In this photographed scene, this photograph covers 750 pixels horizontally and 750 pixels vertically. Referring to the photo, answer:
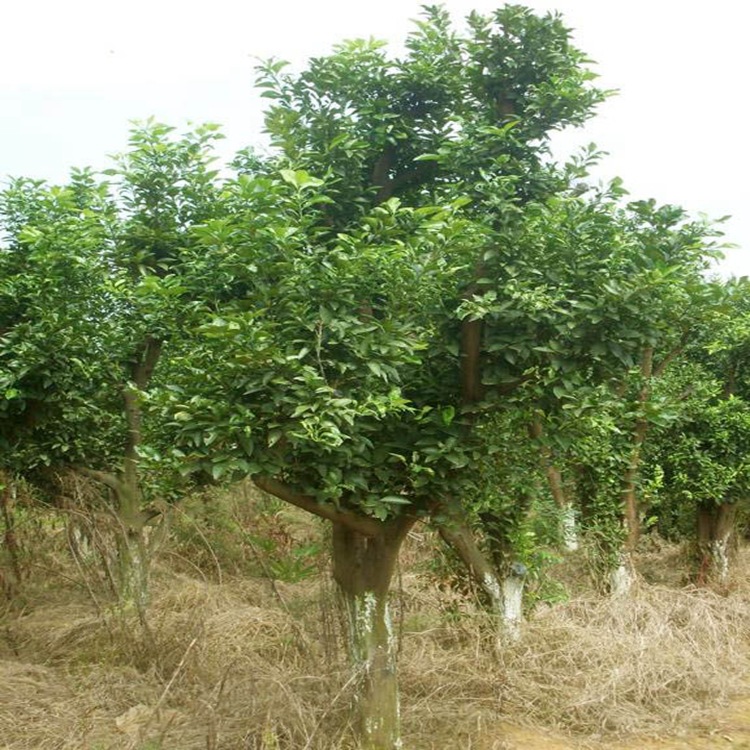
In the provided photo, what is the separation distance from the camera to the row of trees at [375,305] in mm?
4711

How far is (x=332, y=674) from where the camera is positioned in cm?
653

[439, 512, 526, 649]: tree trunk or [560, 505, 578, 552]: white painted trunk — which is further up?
[560, 505, 578, 552]: white painted trunk

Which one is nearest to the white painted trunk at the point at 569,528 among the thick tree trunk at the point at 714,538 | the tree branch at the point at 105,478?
the thick tree trunk at the point at 714,538

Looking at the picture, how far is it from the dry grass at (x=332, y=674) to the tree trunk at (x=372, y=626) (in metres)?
0.22

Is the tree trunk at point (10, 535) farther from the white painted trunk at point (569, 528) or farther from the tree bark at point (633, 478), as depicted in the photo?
the tree bark at point (633, 478)

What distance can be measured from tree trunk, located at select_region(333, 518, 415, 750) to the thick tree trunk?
814cm

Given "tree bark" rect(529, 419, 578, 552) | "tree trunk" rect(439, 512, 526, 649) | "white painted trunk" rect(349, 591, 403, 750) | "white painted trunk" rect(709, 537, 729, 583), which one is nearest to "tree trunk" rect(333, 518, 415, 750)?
"white painted trunk" rect(349, 591, 403, 750)

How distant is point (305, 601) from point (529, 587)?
→ 3072 mm

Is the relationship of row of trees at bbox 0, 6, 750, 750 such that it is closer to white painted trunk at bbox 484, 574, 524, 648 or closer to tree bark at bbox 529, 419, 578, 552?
white painted trunk at bbox 484, 574, 524, 648

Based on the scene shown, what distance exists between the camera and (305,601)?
1053 cm

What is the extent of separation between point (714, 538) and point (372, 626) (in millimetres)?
8812

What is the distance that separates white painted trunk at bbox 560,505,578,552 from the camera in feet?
31.2

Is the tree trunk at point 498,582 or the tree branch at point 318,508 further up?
the tree branch at point 318,508

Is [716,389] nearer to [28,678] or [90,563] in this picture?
[90,563]
